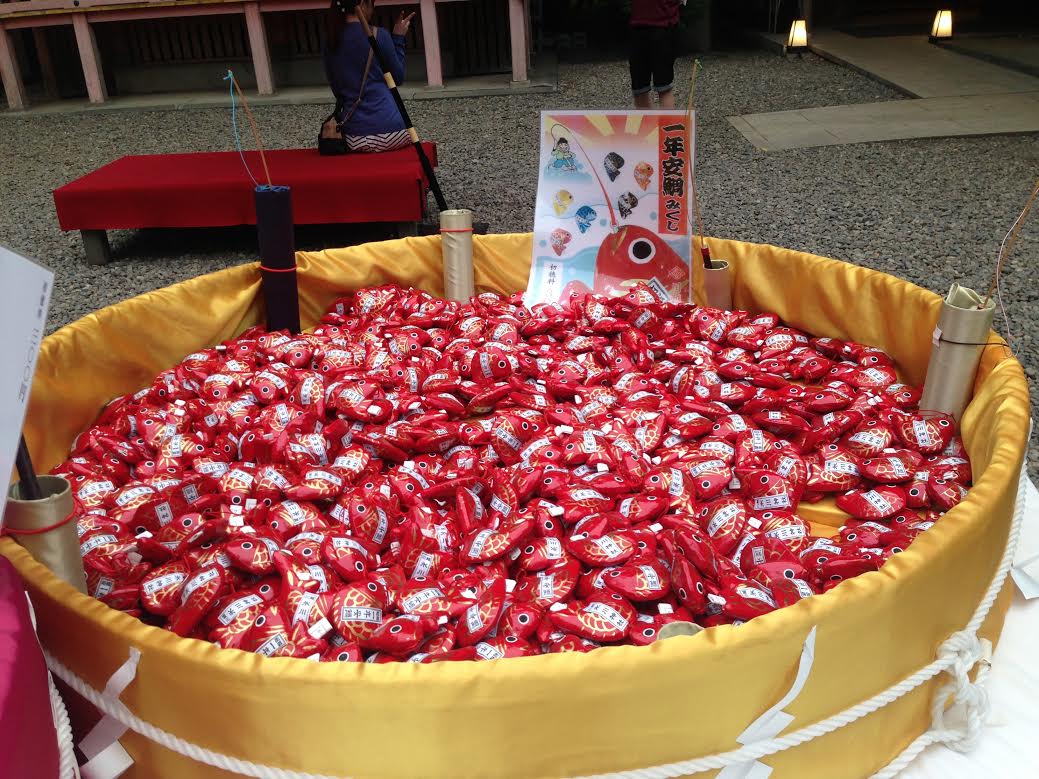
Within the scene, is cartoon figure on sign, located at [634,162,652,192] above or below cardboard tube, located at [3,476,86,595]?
above

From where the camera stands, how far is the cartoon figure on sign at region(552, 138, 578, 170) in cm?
291

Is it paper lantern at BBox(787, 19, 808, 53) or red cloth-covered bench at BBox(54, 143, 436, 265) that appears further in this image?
paper lantern at BBox(787, 19, 808, 53)

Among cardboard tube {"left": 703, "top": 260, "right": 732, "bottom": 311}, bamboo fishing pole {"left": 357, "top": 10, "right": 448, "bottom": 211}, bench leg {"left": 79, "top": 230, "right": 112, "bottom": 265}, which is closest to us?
cardboard tube {"left": 703, "top": 260, "right": 732, "bottom": 311}

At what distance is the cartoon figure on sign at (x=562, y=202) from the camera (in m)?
2.95

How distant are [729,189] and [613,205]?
95.8 inches

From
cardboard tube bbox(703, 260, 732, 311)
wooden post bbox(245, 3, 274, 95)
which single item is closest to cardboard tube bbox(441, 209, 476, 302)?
cardboard tube bbox(703, 260, 732, 311)

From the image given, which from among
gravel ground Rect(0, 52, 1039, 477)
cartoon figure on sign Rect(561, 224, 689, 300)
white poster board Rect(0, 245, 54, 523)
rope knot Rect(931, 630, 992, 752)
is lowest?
gravel ground Rect(0, 52, 1039, 477)

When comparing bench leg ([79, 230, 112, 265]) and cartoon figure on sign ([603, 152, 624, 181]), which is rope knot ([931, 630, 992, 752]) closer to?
cartoon figure on sign ([603, 152, 624, 181])

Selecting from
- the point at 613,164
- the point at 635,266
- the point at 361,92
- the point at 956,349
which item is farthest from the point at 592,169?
the point at 361,92

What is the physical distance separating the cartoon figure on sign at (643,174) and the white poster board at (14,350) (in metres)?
2.10

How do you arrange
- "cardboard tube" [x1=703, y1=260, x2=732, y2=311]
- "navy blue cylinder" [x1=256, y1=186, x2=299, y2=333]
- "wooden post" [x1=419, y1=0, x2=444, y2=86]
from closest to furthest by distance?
"navy blue cylinder" [x1=256, y1=186, x2=299, y2=333] < "cardboard tube" [x1=703, y1=260, x2=732, y2=311] < "wooden post" [x1=419, y1=0, x2=444, y2=86]

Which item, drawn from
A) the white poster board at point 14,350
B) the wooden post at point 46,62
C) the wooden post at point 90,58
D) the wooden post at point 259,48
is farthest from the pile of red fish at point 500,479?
the wooden post at point 46,62

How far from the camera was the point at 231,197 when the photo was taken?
14.1 feet

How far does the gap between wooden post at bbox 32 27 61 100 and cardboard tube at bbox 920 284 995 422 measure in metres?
10.3
